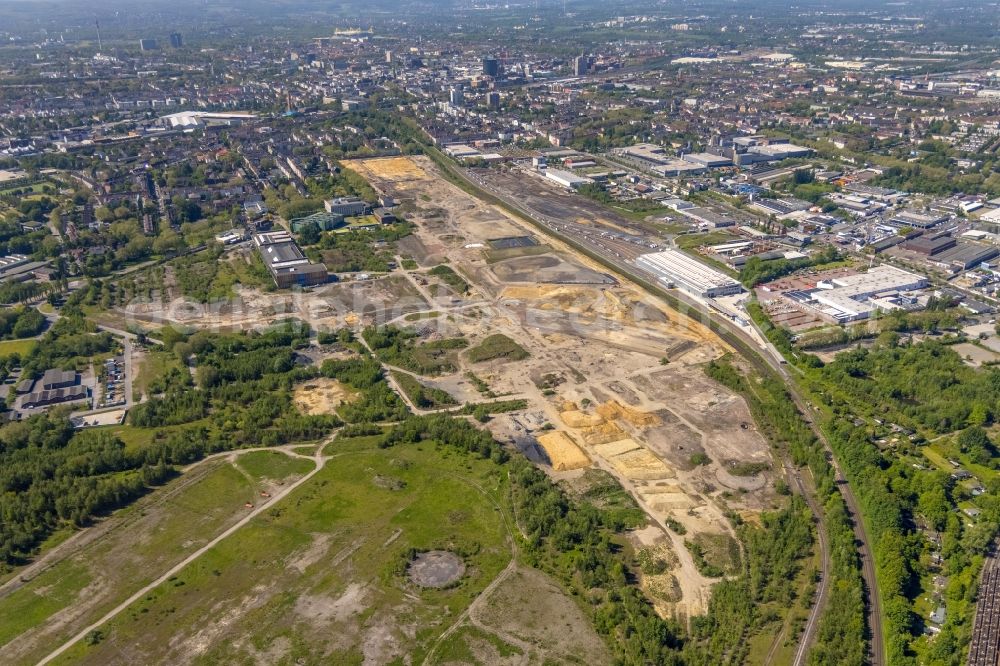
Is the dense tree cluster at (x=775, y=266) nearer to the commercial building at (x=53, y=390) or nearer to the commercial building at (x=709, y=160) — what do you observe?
the commercial building at (x=709, y=160)

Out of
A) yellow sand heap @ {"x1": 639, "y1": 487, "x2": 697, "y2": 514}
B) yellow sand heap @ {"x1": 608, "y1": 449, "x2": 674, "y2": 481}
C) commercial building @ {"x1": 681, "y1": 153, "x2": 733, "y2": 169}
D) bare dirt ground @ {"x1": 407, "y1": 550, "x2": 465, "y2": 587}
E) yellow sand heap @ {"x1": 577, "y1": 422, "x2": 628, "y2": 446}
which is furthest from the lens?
commercial building @ {"x1": 681, "y1": 153, "x2": 733, "y2": 169}

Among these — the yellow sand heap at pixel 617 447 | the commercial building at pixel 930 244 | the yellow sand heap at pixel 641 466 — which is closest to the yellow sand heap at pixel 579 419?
the yellow sand heap at pixel 617 447

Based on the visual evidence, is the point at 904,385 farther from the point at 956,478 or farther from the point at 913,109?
the point at 913,109

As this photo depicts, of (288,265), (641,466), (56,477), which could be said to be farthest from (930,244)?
(56,477)

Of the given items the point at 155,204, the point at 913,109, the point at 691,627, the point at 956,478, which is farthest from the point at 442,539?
the point at 913,109

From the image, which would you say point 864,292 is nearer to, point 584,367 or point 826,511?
point 584,367

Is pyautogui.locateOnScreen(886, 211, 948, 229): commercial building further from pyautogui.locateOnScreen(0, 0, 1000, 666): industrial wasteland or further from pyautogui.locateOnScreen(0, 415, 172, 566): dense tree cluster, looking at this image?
A: pyautogui.locateOnScreen(0, 415, 172, 566): dense tree cluster

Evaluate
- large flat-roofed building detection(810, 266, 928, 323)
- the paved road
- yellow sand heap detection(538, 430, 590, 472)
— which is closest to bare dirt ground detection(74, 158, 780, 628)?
yellow sand heap detection(538, 430, 590, 472)
